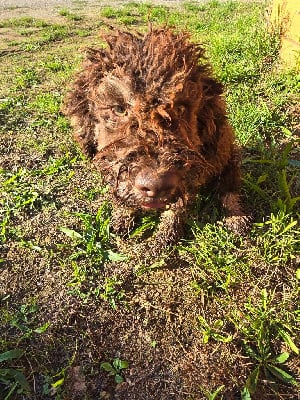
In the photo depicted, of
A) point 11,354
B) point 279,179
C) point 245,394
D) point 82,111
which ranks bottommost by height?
point 245,394

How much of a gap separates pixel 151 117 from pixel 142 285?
3.85ft

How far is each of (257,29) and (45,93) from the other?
9.07 ft

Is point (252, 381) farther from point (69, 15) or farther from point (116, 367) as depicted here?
point (69, 15)

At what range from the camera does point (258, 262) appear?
2936 mm

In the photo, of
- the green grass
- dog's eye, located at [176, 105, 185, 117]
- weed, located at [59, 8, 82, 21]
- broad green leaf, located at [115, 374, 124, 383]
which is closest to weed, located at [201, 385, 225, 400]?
the green grass

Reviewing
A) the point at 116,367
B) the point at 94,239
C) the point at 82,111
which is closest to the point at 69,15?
the point at 82,111

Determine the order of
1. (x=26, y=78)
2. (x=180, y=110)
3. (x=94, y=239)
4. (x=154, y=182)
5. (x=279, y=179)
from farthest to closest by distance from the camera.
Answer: (x=26, y=78), (x=279, y=179), (x=94, y=239), (x=180, y=110), (x=154, y=182)

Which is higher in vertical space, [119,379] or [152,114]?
[152,114]

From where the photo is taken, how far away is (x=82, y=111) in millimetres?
2898

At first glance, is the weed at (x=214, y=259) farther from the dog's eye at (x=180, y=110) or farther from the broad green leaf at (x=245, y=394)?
the dog's eye at (x=180, y=110)

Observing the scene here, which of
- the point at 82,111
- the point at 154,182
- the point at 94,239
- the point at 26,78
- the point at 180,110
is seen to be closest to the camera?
the point at 154,182

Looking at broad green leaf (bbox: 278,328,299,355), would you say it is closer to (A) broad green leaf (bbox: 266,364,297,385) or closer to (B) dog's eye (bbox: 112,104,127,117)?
(A) broad green leaf (bbox: 266,364,297,385)

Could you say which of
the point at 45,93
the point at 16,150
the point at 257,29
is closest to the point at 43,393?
the point at 16,150

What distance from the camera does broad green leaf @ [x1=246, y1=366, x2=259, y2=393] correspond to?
233 centimetres
